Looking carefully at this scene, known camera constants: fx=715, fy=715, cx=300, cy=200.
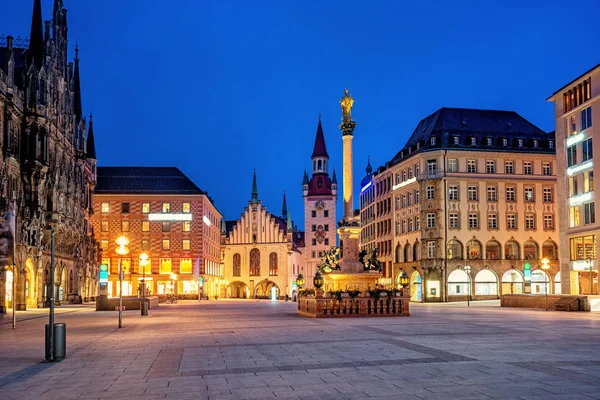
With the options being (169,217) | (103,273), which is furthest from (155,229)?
(103,273)

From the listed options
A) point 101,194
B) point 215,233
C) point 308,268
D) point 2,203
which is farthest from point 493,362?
point 308,268

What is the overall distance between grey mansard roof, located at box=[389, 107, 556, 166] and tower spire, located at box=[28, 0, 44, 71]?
125 feet

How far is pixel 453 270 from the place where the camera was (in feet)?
237

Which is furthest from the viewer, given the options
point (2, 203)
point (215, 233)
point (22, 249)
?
point (215, 233)

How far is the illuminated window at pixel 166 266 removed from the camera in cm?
9400

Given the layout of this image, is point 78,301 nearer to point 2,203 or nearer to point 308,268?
point 2,203

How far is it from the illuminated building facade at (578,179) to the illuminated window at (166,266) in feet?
174

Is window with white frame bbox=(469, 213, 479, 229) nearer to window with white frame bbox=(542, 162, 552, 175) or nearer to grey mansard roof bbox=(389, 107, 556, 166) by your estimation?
grey mansard roof bbox=(389, 107, 556, 166)

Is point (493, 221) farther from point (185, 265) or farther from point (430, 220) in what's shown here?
point (185, 265)

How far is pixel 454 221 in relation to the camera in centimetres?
7319

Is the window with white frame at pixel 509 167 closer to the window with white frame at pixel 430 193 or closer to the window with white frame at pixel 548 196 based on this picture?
the window with white frame at pixel 548 196

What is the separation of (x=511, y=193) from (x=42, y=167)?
46.7 meters

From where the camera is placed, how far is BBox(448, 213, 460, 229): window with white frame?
7306cm

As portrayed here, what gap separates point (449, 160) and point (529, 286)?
15387mm
